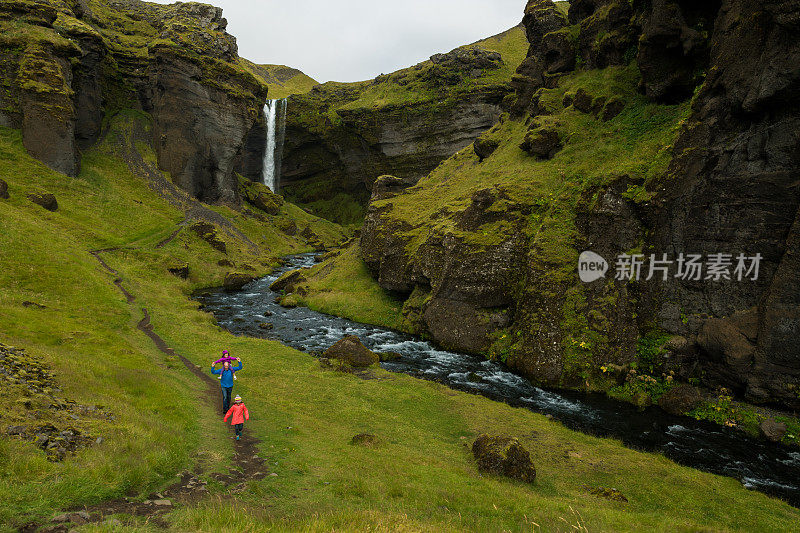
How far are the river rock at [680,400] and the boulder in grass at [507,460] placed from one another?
572 inches

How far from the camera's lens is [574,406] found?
26.1 m

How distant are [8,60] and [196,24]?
6041 cm

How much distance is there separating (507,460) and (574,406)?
12072 mm

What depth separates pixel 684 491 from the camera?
16.1 meters

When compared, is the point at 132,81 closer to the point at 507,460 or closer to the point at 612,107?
the point at 612,107

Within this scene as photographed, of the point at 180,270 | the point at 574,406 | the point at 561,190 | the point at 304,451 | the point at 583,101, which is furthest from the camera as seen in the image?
the point at 180,270

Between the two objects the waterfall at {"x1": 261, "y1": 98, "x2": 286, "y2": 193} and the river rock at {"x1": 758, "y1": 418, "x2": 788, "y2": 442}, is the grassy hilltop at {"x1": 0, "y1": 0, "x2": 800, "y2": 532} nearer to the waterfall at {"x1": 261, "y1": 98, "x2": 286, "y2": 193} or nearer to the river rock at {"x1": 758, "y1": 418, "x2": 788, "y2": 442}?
the river rock at {"x1": 758, "y1": 418, "x2": 788, "y2": 442}

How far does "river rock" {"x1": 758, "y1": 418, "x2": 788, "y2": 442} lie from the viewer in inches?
827

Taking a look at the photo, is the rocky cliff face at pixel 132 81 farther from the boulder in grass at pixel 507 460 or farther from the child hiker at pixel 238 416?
the boulder in grass at pixel 507 460

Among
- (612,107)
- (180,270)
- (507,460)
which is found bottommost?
(180,270)

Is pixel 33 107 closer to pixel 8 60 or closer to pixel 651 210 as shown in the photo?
pixel 8 60

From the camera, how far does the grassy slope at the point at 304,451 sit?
927cm

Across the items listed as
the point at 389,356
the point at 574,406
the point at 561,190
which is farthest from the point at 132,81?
the point at 574,406

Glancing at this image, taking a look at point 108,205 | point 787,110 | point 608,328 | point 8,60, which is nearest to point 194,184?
point 108,205
